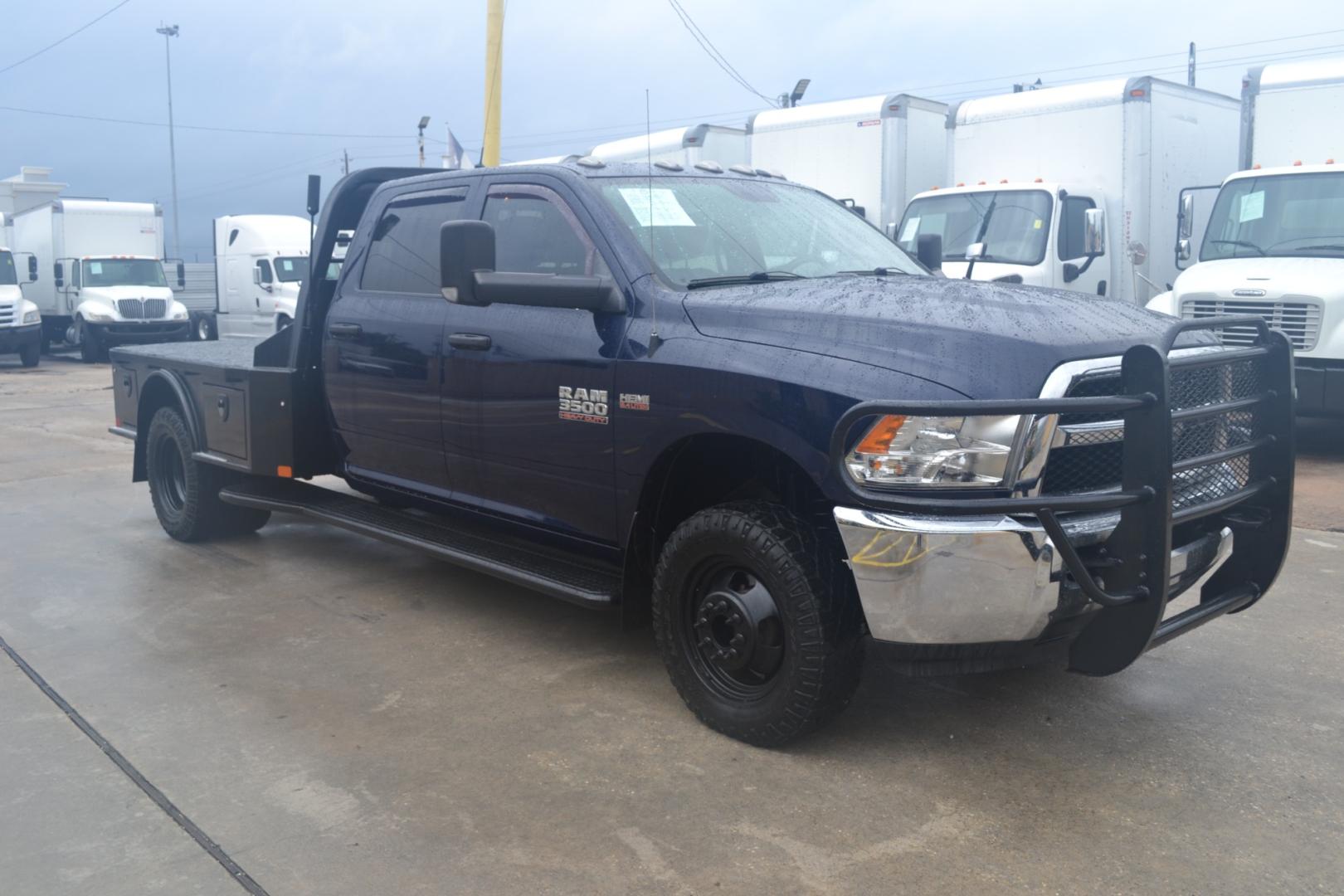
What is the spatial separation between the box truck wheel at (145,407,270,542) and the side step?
0.68 feet

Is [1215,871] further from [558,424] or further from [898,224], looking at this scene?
[898,224]

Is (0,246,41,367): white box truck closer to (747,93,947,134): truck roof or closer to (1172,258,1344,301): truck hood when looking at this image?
(747,93,947,134): truck roof

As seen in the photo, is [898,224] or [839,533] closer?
[839,533]

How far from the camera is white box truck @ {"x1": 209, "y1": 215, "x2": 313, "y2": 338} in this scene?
23.0 m

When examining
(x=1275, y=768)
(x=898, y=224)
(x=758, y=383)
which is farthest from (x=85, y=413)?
(x=1275, y=768)

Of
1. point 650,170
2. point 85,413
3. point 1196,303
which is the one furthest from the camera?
point 85,413

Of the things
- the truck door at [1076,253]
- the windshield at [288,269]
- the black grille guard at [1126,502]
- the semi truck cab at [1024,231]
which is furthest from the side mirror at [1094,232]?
the windshield at [288,269]

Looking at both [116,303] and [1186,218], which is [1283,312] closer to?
[1186,218]

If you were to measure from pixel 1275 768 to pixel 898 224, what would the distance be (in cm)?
895

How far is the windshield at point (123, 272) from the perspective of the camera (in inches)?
947

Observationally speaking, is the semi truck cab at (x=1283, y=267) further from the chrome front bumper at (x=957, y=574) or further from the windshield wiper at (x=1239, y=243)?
the chrome front bumper at (x=957, y=574)

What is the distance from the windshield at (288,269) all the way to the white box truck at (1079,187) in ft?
47.6

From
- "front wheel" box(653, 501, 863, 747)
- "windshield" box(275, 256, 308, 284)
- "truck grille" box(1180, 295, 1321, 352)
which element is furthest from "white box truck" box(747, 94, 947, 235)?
"windshield" box(275, 256, 308, 284)

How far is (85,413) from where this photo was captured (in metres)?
14.2
